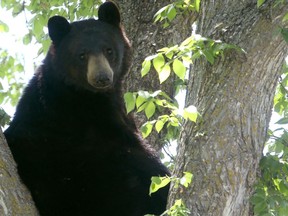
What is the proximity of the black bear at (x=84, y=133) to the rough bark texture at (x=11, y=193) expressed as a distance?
3.72ft

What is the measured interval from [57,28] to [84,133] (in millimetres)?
1123

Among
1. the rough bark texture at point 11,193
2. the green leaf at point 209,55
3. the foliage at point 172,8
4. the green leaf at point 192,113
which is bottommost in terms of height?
the rough bark texture at point 11,193

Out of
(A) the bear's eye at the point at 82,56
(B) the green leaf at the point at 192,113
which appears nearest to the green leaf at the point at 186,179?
(B) the green leaf at the point at 192,113

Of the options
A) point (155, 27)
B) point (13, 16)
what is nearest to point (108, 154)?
point (155, 27)

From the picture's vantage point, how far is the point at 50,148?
530cm

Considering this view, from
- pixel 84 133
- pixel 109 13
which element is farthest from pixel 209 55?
pixel 109 13

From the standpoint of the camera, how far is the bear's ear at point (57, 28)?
5.93 m

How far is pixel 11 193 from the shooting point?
11.6 ft

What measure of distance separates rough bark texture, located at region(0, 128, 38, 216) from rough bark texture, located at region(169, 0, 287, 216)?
874 mm

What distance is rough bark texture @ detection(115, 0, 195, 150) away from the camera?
575cm

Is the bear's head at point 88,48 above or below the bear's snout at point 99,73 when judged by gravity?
above

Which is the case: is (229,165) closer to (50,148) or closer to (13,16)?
(50,148)

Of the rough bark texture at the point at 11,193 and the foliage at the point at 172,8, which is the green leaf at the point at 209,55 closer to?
the foliage at the point at 172,8

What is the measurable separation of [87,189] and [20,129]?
0.77 m
